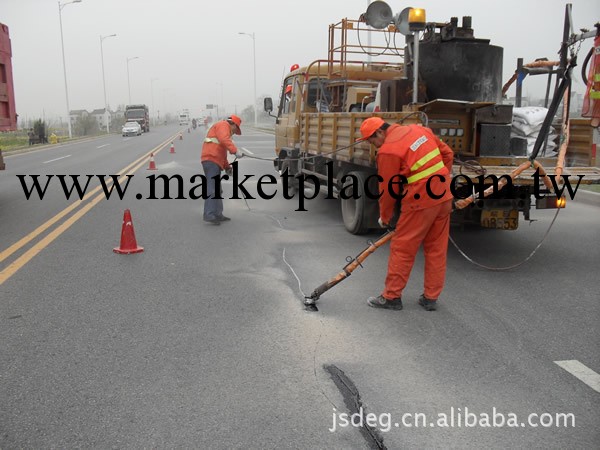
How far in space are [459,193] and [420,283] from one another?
103 cm

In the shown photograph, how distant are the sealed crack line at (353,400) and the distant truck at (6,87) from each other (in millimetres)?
8867

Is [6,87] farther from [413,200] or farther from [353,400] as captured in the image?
[353,400]

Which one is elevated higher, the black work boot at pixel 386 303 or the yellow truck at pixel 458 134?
the yellow truck at pixel 458 134

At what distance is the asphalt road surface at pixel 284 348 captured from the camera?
10.0 ft

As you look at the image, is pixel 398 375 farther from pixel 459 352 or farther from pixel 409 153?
pixel 409 153

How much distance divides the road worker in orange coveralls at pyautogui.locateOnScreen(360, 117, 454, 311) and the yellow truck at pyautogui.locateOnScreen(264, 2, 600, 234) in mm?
575

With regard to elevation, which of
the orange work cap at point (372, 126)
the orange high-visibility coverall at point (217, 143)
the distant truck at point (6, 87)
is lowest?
the orange high-visibility coverall at point (217, 143)

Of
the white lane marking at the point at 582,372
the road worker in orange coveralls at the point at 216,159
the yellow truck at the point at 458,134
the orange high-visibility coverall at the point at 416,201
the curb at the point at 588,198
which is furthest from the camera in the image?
the curb at the point at 588,198

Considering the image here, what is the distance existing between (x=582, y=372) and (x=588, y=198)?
8015 millimetres

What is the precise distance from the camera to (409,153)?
472cm

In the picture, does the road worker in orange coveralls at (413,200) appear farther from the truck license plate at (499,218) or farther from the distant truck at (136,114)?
the distant truck at (136,114)

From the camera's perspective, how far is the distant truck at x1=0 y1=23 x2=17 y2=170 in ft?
34.8

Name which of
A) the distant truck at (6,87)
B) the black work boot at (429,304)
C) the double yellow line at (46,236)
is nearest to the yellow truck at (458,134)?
the black work boot at (429,304)

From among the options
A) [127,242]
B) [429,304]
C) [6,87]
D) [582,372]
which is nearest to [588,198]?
[429,304]
